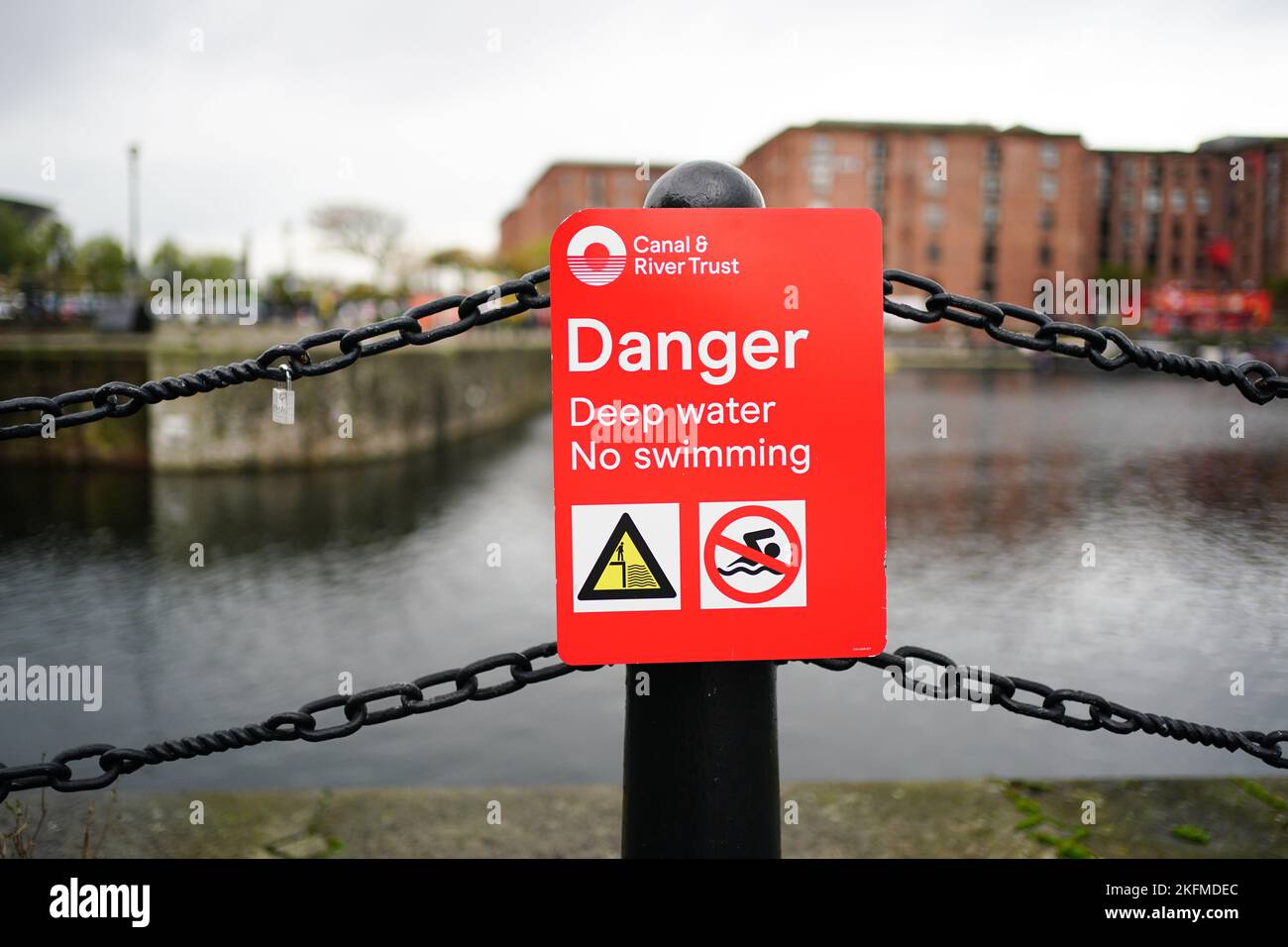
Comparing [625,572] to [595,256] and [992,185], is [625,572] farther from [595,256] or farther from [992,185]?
[992,185]

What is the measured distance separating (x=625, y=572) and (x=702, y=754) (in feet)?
1.20

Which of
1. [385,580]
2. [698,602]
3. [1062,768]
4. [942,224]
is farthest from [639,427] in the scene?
[942,224]

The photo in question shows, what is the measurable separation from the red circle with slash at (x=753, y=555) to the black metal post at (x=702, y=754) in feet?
0.55

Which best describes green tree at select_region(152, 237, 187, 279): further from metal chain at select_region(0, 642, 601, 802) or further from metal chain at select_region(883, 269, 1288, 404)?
metal chain at select_region(883, 269, 1288, 404)

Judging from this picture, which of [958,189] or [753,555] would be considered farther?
[958,189]

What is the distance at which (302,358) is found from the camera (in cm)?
205

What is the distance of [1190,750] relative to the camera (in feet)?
26.0

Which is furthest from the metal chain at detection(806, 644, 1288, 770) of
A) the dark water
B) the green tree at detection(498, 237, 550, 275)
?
the green tree at detection(498, 237, 550, 275)

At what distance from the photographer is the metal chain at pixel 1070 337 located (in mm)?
1983

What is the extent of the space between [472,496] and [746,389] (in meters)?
21.0

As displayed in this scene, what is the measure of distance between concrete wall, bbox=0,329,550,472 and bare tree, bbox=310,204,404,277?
97.2 ft

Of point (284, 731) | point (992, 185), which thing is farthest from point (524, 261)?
point (284, 731)
